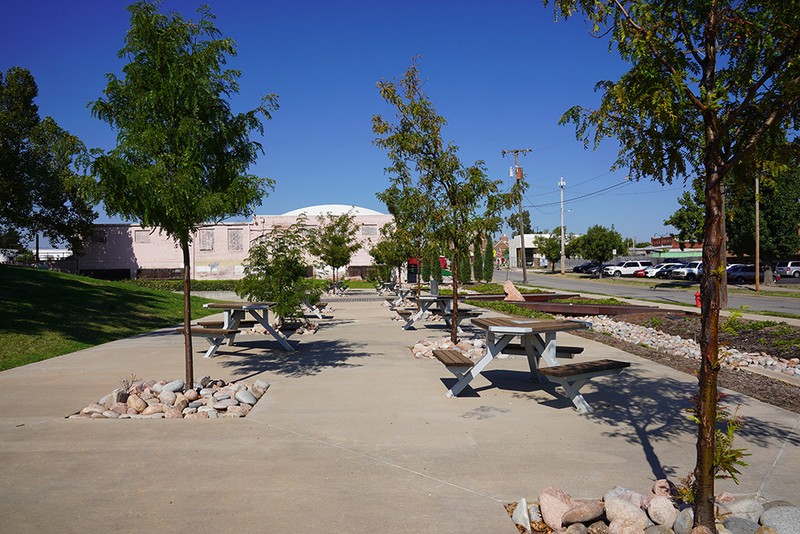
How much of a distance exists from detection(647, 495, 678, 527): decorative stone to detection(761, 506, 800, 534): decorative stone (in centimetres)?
50

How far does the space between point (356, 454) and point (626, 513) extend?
7.90 feet

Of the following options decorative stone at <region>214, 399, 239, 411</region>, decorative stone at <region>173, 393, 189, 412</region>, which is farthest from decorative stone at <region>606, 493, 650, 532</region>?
decorative stone at <region>173, 393, 189, 412</region>

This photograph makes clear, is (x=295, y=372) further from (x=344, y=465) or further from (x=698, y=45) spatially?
(x=698, y=45)

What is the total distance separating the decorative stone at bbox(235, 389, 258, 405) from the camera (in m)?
7.14

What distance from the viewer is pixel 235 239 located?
168 feet

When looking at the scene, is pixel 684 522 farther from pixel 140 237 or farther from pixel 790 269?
pixel 790 269

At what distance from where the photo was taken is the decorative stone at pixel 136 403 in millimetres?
6777

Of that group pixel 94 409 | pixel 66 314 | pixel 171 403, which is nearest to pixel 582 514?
pixel 171 403

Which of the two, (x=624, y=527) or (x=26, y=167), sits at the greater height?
(x=26, y=167)

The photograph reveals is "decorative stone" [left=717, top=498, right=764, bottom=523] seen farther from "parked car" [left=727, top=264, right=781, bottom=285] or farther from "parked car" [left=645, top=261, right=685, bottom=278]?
"parked car" [left=645, top=261, right=685, bottom=278]

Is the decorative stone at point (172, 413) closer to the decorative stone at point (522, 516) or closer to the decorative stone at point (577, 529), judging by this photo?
the decorative stone at point (522, 516)

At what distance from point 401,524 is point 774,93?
3.69 m

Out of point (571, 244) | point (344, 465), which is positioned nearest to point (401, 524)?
point (344, 465)

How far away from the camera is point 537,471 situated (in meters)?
4.81
